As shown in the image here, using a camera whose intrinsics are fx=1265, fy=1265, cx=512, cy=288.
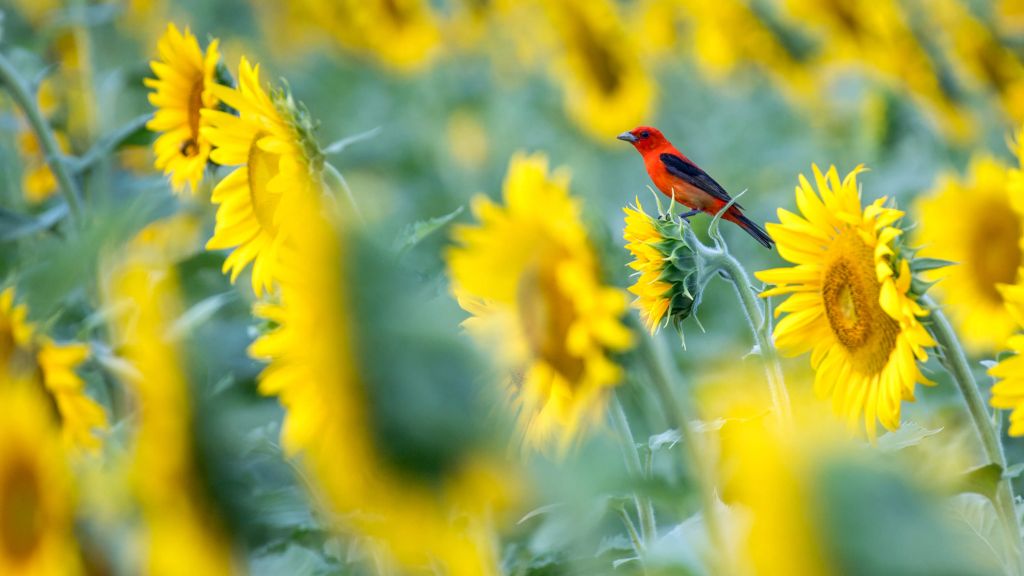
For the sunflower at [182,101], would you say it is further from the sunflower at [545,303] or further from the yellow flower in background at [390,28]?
the yellow flower in background at [390,28]

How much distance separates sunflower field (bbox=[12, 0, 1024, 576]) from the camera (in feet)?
0.54

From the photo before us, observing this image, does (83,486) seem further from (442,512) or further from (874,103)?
A: (874,103)

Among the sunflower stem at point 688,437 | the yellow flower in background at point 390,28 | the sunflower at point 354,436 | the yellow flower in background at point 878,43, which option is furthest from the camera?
the yellow flower in background at point 390,28

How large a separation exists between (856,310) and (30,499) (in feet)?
0.93

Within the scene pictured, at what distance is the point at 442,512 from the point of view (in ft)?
0.63

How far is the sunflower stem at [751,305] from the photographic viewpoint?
1.28 feet

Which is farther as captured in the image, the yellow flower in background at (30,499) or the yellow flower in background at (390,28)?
the yellow flower in background at (390,28)

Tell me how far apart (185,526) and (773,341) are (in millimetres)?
230

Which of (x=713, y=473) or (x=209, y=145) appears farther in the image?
(x=209, y=145)

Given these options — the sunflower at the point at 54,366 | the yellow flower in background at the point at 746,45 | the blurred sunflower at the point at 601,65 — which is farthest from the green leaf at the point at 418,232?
the yellow flower in background at the point at 746,45

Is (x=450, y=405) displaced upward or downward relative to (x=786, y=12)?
downward

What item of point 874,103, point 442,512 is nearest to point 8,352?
point 442,512

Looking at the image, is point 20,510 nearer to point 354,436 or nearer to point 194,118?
point 194,118

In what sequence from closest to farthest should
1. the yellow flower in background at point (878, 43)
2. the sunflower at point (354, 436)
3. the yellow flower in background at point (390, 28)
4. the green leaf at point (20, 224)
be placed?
the sunflower at point (354, 436) < the green leaf at point (20, 224) < the yellow flower in background at point (878, 43) < the yellow flower in background at point (390, 28)
